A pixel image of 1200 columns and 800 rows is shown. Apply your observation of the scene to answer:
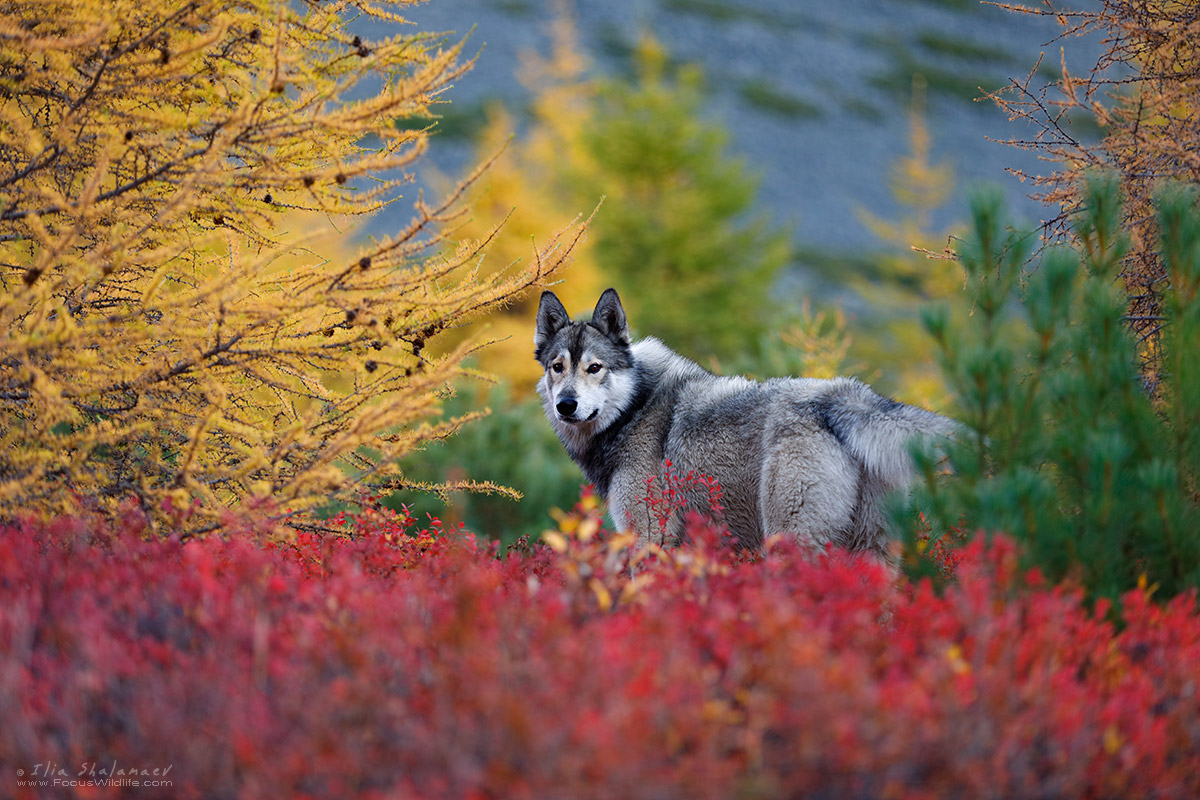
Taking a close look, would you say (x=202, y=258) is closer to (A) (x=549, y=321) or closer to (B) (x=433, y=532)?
(B) (x=433, y=532)

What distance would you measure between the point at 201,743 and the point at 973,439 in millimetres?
3411

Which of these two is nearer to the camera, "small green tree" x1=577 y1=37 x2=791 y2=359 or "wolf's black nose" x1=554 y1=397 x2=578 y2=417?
"wolf's black nose" x1=554 y1=397 x2=578 y2=417

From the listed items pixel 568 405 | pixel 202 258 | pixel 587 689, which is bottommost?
pixel 568 405

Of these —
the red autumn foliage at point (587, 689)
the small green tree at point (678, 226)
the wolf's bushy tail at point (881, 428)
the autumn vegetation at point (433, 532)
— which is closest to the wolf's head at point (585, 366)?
the autumn vegetation at point (433, 532)

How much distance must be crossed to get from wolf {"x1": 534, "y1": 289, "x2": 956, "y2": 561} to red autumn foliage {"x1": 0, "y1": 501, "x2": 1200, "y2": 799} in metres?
1.68

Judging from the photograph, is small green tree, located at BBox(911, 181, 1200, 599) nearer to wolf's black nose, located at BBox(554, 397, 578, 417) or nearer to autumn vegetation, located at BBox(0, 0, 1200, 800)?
autumn vegetation, located at BBox(0, 0, 1200, 800)

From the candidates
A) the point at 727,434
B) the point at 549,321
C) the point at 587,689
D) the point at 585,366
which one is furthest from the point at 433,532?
the point at 587,689

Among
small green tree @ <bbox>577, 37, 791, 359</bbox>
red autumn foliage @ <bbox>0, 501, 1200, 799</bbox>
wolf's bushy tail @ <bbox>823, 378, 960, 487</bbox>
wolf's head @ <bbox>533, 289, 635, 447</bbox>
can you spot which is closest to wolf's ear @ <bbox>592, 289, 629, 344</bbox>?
wolf's head @ <bbox>533, 289, 635, 447</bbox>

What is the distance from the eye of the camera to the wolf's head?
650 centimetres

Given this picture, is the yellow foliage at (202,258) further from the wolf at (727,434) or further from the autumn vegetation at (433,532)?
the wolf at (727,434)

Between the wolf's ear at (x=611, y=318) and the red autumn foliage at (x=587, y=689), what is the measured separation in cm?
366

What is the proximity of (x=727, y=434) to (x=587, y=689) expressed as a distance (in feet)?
12.3

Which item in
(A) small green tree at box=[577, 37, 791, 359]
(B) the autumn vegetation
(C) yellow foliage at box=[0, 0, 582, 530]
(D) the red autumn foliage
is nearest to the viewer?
(D) the red autumn foliage

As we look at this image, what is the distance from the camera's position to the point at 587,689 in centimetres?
239
